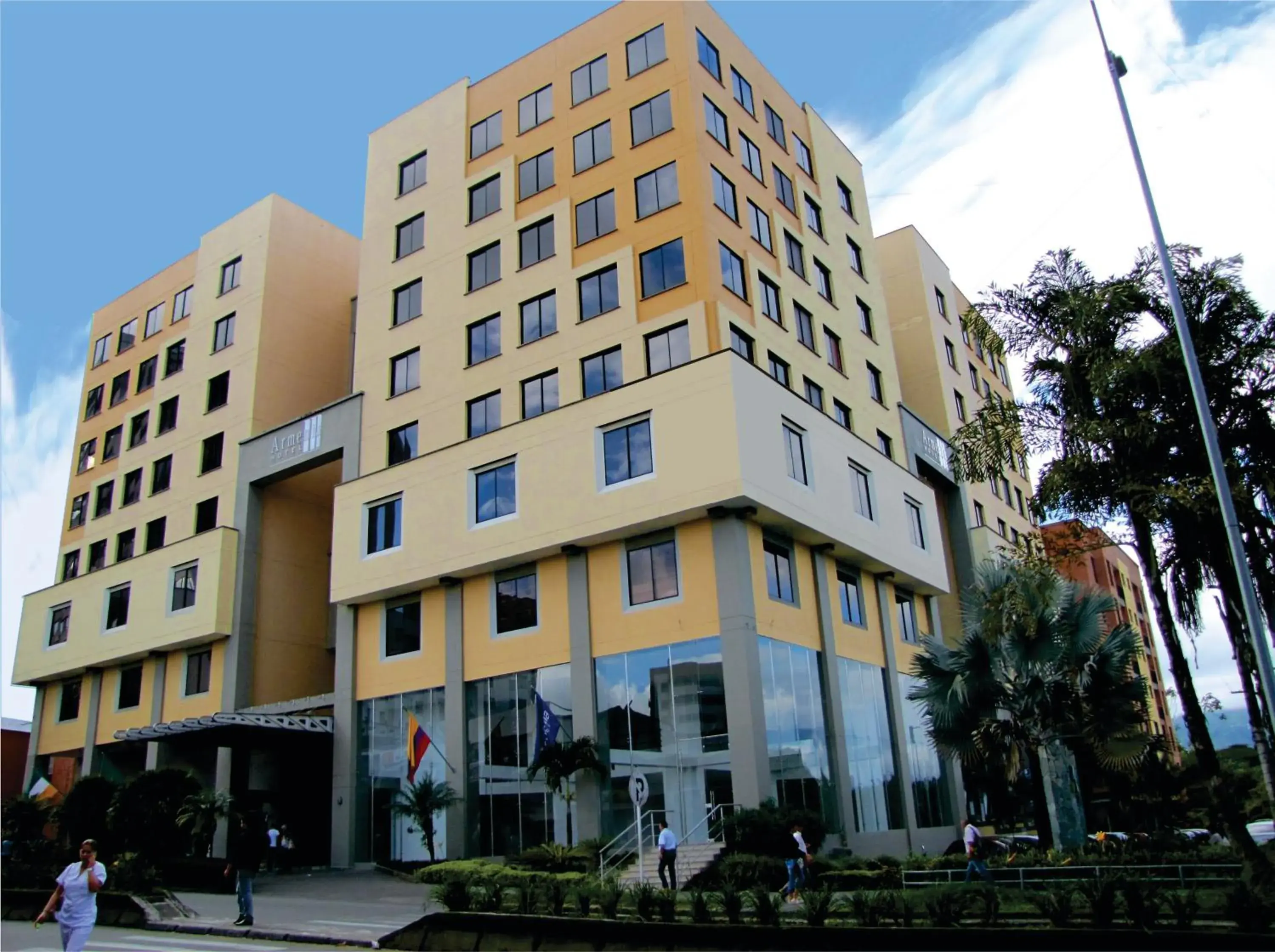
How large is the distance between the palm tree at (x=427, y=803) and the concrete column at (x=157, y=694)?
17.0 m

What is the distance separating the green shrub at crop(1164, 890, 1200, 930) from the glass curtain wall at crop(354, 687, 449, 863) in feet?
81.1

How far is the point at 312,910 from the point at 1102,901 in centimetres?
1768

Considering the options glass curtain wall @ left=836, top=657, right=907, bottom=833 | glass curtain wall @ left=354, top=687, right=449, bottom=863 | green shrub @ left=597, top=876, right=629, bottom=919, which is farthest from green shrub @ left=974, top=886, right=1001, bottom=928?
glass curtain wall @ left=354, top=687, right=449, bottom=863

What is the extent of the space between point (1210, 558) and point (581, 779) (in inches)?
718

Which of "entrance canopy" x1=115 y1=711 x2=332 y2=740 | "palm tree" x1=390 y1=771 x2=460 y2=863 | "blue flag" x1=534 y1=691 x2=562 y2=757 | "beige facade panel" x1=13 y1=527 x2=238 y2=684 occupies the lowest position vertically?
"palm tree" x1=390 y1=771 x2=460 y2=863

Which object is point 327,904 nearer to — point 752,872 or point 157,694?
point 752,872

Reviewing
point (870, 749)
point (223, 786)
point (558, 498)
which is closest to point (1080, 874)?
point (870, 749)

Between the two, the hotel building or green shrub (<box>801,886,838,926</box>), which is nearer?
green shrub (<box>801,886,838,926</box>)

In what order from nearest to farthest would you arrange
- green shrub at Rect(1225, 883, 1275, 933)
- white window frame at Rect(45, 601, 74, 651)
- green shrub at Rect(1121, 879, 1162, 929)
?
1. green shrub at Rect(1225, 883, 1275, 933)
2. green shrub at Rect(1121, 879, 1162, 929)
3. white window frame at Rect(45, 601, 74, 651)

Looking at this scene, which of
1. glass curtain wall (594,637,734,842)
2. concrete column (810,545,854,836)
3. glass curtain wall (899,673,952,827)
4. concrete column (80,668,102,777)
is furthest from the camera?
concrete column (80,668,102,777)

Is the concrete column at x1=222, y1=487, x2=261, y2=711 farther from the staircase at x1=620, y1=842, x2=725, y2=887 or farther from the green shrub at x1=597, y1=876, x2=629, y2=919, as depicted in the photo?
the green shrub at x1=597, y1=876, x2=629, y2=919

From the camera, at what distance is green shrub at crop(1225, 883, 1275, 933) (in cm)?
1218

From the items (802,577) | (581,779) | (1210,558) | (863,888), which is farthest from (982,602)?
(581,779)

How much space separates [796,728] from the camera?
31031 millimetres
